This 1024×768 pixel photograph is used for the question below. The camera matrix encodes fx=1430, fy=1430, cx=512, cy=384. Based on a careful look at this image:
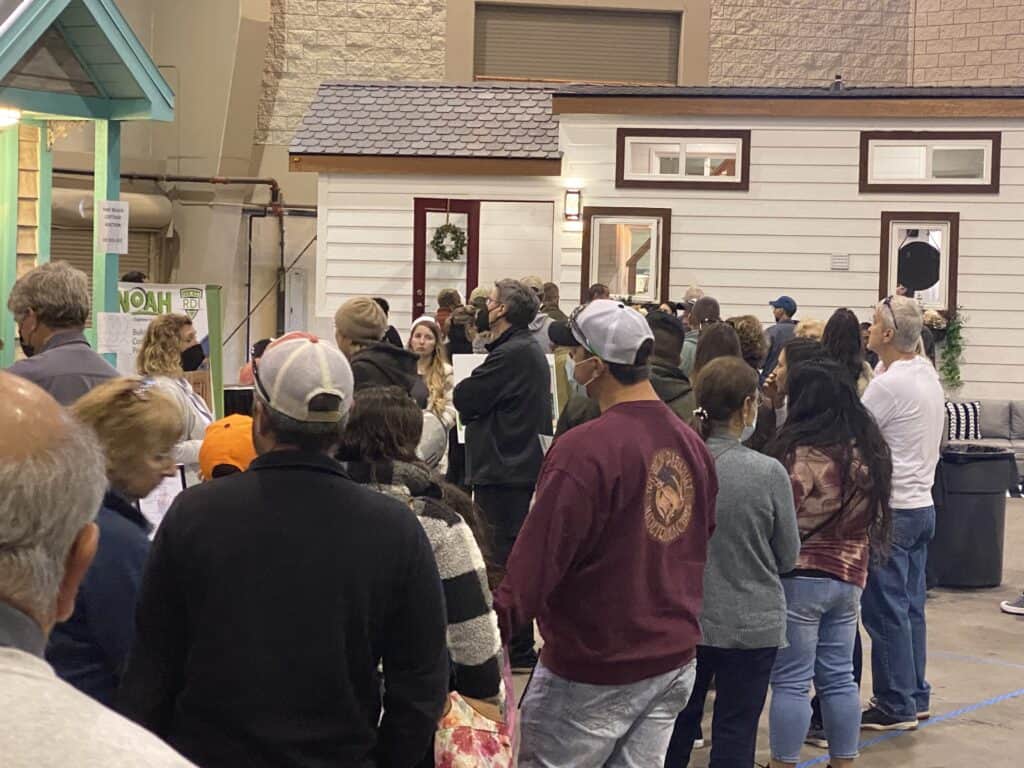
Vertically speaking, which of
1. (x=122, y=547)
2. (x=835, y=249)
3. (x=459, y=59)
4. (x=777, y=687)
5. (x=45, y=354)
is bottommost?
(x=777, y=687)

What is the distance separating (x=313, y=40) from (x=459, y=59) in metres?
2.21

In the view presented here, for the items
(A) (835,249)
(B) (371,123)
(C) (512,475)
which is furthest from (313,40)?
(C) (512,475)

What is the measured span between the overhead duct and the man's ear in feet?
49.3

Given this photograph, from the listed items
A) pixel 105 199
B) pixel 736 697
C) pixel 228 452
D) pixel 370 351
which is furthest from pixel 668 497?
pixel 105 199

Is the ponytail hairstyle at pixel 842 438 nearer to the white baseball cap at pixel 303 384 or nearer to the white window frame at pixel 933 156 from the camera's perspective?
the white baseball cap at pixel 303 384

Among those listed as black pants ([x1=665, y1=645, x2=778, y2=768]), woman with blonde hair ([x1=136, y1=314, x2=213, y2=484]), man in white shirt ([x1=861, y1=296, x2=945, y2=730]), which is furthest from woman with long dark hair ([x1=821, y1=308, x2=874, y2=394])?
woman with blonde hair ([x1=136, y1=314, x2=213, y2=484])

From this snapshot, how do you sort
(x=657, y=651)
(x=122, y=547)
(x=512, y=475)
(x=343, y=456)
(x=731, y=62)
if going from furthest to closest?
1. (x=731, y=62)
2. (x=512, y=475)
3. (x=657, y=651)
4. (x=343, y=456)
5. (x=122, y=547)

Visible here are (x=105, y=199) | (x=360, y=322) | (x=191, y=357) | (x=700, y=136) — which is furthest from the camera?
(x=700, y=136)

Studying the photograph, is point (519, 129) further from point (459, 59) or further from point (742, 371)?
point (742, 371)

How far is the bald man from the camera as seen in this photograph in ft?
4.16

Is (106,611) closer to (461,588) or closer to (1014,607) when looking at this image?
(461,588)

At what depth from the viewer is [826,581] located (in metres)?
5.14

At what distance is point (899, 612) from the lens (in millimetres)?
6277

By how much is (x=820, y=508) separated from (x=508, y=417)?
7.40 ft
